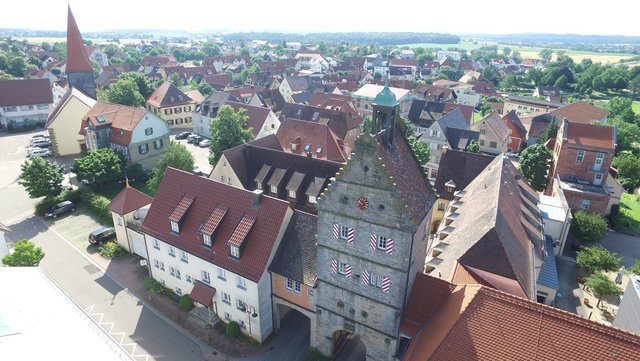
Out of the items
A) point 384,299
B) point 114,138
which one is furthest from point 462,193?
point 114,138

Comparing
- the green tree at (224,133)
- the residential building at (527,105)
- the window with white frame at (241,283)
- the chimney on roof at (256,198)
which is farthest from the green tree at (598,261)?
the residential building at (527,105)

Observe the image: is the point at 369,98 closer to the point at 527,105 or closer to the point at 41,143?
the point at 527,105

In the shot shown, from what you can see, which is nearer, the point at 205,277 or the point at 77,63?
the point at 205,277

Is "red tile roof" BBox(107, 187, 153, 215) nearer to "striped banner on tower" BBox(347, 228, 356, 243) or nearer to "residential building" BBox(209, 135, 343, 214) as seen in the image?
"residential building" BBox(209, 135, 343, 214)

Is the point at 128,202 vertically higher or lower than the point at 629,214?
higher

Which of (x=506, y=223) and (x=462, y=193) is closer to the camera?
(x=506, y=223)

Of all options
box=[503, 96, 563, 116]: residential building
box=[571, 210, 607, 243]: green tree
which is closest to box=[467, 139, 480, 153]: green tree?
box=[571, 210, 607, 243]: green tree

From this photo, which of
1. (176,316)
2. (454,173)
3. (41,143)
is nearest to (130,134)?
(41,143)

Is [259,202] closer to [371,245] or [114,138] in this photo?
[371,245]
